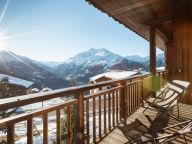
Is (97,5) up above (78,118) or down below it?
above

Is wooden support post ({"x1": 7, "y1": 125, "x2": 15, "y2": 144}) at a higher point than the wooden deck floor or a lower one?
higher

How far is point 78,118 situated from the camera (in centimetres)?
329

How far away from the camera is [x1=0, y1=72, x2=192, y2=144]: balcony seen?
2.10m

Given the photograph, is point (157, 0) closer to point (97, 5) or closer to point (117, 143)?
point (97, 5)

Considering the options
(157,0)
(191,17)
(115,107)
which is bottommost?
(115,107)

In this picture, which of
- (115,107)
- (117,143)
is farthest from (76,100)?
(115,107)

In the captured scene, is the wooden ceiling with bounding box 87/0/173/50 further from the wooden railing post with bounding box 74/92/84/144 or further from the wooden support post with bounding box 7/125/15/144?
the wooden support post with bounding box 7/125/15/144

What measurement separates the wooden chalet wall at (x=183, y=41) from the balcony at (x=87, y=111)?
0.98m

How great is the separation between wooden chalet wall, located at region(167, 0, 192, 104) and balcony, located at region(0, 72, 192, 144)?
98 centimetres

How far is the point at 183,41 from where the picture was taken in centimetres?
755

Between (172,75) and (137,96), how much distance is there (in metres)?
1.99

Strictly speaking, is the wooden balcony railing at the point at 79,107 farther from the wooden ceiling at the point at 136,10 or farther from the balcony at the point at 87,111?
the wooden ceiling at the point at 136,10

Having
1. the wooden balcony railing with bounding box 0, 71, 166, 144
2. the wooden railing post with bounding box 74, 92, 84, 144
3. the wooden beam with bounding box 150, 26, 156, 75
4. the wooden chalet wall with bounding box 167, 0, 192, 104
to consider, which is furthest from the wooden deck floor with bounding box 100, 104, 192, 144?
the wooden beam with bounding box 150, 26, 156, 75

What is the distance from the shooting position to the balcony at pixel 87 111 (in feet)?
6.90
